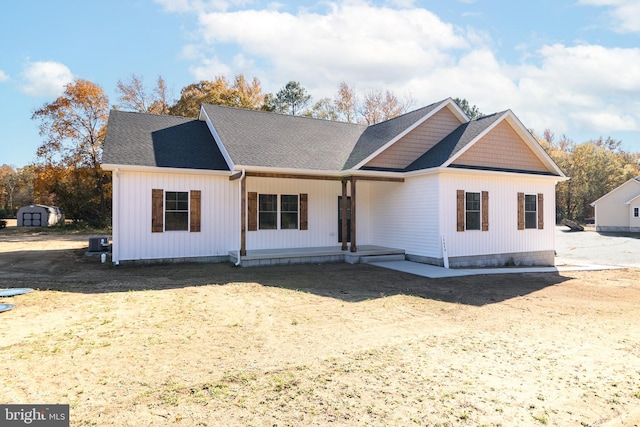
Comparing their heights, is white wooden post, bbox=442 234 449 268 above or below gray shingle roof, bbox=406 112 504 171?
below

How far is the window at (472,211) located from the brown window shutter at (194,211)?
8755mm

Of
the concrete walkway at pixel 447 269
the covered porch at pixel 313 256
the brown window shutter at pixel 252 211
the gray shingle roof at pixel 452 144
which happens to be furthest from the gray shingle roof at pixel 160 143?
the gray shingle roof at pixel 452 144

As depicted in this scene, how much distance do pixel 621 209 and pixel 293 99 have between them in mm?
29801

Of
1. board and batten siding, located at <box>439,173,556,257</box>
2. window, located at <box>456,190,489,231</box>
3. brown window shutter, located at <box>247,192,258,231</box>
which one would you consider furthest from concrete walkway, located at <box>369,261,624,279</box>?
brown window shutter, located at <box>247,192,258,231</box>

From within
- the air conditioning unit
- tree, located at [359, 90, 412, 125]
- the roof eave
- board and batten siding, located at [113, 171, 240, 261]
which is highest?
tree, located at [359, 90, 412, 125]

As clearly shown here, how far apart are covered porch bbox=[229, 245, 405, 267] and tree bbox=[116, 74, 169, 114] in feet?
91.1

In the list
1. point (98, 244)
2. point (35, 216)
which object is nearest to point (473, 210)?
point (98, 244)

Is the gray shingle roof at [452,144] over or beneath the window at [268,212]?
over

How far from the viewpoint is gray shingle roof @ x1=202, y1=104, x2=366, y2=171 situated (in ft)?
41.6

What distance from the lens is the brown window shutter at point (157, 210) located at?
1195cm

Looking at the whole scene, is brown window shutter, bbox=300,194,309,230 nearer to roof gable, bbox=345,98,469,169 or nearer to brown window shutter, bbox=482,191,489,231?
roof gable, bbox=345,98,469,169

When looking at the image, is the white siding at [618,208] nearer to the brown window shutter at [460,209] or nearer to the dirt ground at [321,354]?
the brown window shutter at [460,209]

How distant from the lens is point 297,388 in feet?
12.7

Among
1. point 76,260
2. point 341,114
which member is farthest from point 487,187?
point 341,114
